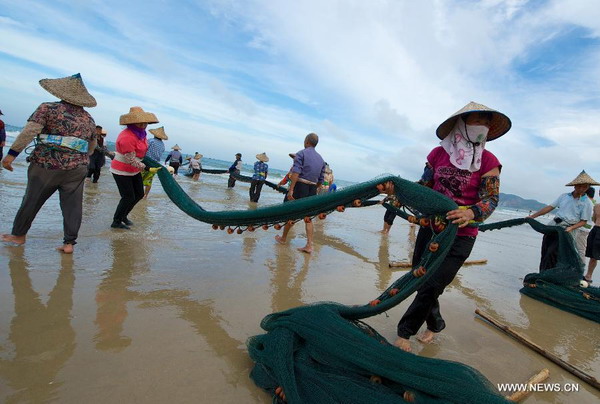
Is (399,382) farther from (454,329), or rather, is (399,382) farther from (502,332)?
(502,332)

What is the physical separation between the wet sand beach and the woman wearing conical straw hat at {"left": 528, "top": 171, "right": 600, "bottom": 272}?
0.78 m

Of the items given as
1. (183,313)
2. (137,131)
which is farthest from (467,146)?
(137,131)

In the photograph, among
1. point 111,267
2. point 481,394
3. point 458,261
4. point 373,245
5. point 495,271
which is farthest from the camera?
Answer: point 373,245

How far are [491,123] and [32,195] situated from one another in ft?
15.4

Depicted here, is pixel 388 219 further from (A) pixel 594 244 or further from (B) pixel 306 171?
(A) pixel 594 244

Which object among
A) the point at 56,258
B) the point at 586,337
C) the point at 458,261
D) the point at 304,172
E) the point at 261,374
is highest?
the point at 304,172

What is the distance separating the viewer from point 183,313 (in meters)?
2.76

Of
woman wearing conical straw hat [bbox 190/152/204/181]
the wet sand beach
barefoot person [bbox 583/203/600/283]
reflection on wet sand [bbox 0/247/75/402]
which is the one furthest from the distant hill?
reflection on wet sand [bbox 0/247/75/402]

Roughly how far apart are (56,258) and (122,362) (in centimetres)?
228

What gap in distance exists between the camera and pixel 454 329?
3.27m

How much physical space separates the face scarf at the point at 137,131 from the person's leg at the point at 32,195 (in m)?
1.40

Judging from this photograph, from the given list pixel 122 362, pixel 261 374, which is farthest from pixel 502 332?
pixel 122 362

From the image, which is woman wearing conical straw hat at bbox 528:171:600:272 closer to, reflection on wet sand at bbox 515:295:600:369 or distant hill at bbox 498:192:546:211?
reflection on wet sand at bbox 515:295:600:369

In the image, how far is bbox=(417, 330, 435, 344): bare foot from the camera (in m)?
2.91
